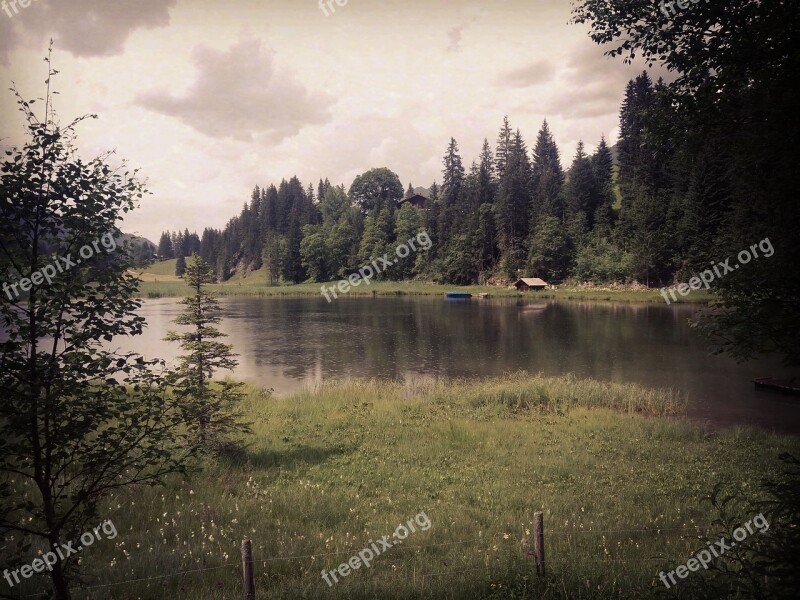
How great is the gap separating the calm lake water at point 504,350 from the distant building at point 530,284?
107 feet

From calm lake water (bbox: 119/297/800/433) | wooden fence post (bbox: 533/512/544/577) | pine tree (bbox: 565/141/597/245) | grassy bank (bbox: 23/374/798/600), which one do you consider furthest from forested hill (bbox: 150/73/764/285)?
wooden fence post (bbox: 533/512/544/577)

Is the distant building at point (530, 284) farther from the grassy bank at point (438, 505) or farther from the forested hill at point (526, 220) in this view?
the grassy bank at point (438, 505)

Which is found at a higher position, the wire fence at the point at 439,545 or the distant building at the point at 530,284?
the distant building at the point at 530,284

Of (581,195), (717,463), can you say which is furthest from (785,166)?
(581,195)

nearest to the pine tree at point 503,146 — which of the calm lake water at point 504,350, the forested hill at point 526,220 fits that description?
the forested hill at point 526,220

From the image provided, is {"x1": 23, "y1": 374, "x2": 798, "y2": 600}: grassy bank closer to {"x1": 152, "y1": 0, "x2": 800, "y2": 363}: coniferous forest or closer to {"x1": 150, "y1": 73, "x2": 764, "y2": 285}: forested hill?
{"x1": 152, "y1": 0, "x2": 800, "y2": 363}: coniferous forest

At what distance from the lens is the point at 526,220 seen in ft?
392

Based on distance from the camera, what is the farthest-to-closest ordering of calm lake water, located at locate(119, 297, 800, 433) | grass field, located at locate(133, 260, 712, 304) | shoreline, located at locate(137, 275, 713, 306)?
grass field, located at locate(133, 260, 712, 304)
shoreline, located at locate(137, 275, 713, 306)
calm lake water, located at locate(119, 297, 800, 433)

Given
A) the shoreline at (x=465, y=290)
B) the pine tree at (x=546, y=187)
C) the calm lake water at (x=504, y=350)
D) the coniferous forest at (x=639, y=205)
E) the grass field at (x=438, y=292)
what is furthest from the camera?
the pine tree at (x=546, y=187)

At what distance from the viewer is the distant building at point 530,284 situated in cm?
10494

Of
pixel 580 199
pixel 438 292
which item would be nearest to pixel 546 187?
pixel 580 199

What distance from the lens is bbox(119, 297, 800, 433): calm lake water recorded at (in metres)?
28.5

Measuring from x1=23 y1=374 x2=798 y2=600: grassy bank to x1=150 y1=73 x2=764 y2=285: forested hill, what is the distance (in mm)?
53673

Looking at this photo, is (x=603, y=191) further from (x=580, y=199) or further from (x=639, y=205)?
(x=639, y=205)
